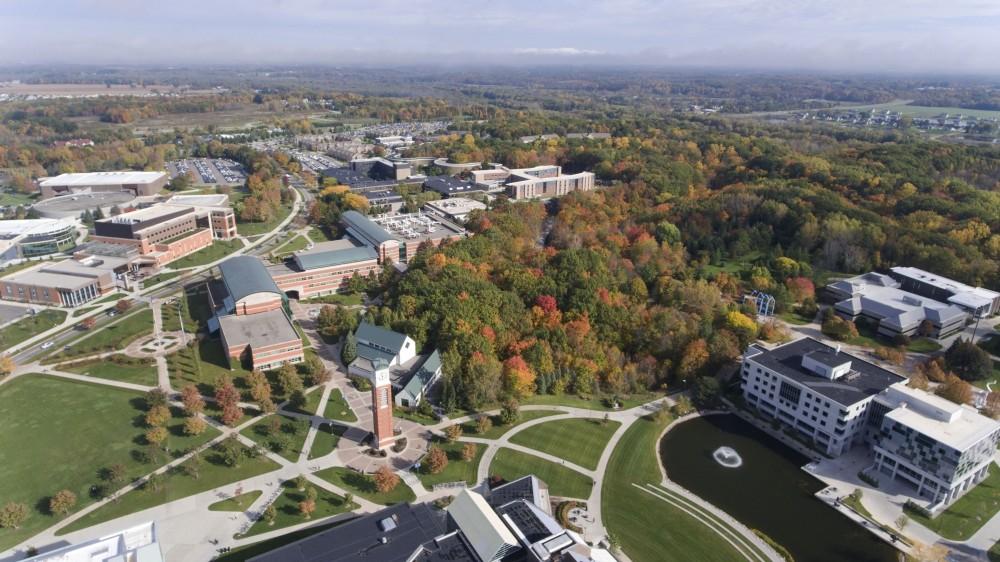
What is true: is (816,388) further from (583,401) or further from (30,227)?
(30,227)

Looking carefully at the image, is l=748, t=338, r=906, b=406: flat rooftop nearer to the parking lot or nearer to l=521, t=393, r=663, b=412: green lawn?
l=521, t=393, r=663, b=412: green lawn

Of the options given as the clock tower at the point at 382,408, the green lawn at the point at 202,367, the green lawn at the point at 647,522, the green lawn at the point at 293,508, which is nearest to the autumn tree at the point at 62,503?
the green lawn at the point at 293,508

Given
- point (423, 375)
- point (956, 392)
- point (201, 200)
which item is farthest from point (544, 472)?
point (201, 200)

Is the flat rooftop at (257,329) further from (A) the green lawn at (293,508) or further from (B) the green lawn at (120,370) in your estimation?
(A) the green lawn at (293,508)

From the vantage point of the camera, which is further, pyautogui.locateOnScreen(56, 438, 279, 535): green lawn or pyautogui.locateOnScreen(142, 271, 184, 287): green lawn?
pyautogui.locateOnScreen(142, 271, 184, 287): green lawn

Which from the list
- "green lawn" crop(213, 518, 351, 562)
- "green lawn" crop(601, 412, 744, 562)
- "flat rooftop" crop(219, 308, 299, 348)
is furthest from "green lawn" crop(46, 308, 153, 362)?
"green lawn" crop(601, 412, 744, 562)
